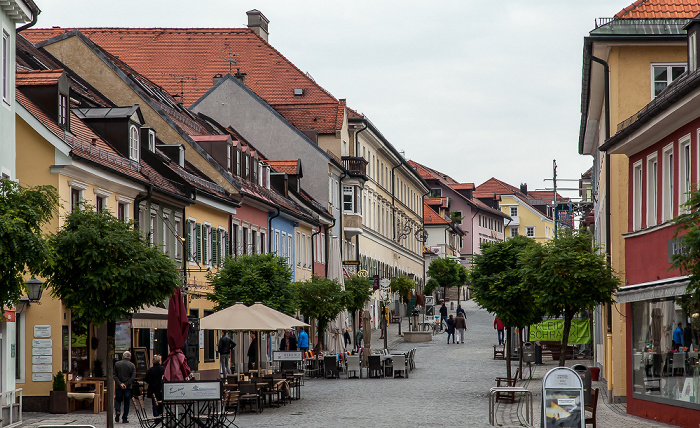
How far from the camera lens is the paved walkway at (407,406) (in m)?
20.7

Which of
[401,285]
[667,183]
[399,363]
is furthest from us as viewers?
[401,285]

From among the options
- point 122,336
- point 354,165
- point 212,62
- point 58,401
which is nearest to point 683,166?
point 58,401

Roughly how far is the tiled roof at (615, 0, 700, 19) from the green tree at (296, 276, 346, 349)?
51.5 ft

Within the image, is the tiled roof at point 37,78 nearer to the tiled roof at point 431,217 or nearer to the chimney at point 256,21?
the chimney at point 256,21

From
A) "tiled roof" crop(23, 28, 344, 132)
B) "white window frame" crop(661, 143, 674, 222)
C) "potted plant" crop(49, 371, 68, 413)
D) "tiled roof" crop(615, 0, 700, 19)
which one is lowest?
"potted plant" crop(49, 371, 68, 413)

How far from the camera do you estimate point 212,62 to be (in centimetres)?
6075

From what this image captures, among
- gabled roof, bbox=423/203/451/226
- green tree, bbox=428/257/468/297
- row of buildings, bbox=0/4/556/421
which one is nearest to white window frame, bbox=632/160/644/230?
row of buildings, bbox=0/4/556/421

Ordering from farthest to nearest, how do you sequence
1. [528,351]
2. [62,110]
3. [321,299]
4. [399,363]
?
[528,351] < [321,299] < [399,363] < [62,110]

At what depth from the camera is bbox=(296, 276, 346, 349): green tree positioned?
37.8 meters

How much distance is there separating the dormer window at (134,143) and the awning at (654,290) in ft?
47.0

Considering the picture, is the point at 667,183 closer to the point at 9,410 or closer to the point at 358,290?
the point at 9,410

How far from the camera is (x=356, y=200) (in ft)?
199

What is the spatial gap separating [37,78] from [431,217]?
289 ft

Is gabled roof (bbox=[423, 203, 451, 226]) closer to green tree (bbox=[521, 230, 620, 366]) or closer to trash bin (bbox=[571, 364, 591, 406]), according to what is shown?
green tree (bbox=[521, 230, 620, 366])
